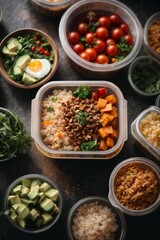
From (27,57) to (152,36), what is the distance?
943 millimetres

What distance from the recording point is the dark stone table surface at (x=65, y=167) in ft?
9.73

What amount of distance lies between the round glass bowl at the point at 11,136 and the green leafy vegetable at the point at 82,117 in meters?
0.36

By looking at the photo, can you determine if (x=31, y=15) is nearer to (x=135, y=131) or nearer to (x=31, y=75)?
(x=31, y=75)

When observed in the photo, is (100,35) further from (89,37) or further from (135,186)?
(135,186)

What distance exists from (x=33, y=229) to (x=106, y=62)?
129cm

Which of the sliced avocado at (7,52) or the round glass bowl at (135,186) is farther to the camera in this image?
the sliced avocado at (7,52)

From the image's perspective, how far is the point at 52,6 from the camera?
3.16 meters

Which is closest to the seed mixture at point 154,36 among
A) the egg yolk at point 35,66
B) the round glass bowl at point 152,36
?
the round glass bowl at point 152,36

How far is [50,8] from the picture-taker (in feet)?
10.4

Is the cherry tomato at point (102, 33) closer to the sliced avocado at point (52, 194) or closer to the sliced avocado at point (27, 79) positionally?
the sliced avocado at point (27, 79)

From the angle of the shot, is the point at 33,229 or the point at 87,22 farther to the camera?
the point at 87,22

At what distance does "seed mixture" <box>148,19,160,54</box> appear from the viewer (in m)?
3.15

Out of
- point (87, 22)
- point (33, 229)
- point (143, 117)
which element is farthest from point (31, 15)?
point (33, 229)

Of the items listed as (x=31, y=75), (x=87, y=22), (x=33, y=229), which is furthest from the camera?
(x=87, y=22)
